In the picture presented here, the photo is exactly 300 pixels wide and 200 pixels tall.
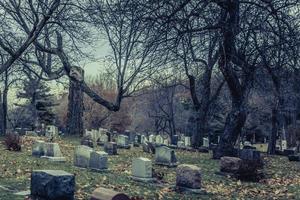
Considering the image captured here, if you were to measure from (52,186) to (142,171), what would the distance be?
13.0 ft

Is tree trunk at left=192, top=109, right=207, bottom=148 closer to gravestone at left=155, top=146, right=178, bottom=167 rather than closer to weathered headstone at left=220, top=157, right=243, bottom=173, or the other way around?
gravestone at left=155, top=146, right=178, bottom=167

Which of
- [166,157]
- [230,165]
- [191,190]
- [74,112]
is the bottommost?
[191,190]

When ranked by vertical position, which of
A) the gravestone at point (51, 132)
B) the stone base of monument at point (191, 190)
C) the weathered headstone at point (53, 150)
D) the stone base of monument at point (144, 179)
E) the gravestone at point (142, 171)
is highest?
the gravestone at point (51, 132)

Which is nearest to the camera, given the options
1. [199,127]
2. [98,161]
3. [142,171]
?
[142,171]

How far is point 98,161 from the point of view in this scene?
13.0 metres

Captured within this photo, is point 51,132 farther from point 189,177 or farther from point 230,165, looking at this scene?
point 189,177

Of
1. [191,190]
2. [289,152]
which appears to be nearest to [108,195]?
[191,190]

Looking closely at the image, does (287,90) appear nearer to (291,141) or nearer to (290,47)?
(291,141)

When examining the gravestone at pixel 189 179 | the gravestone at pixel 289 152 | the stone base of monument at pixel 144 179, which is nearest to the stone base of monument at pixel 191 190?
the gravestone at pixel 189 179

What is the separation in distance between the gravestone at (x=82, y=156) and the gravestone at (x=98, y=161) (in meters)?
0.20

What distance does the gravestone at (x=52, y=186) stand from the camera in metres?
8.42

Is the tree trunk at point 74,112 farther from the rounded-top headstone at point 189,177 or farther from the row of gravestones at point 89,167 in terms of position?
the rounded-top headstone at point 189,177

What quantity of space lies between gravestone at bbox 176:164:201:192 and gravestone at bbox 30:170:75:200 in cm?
360

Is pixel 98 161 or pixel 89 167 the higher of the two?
pixel 98 161
